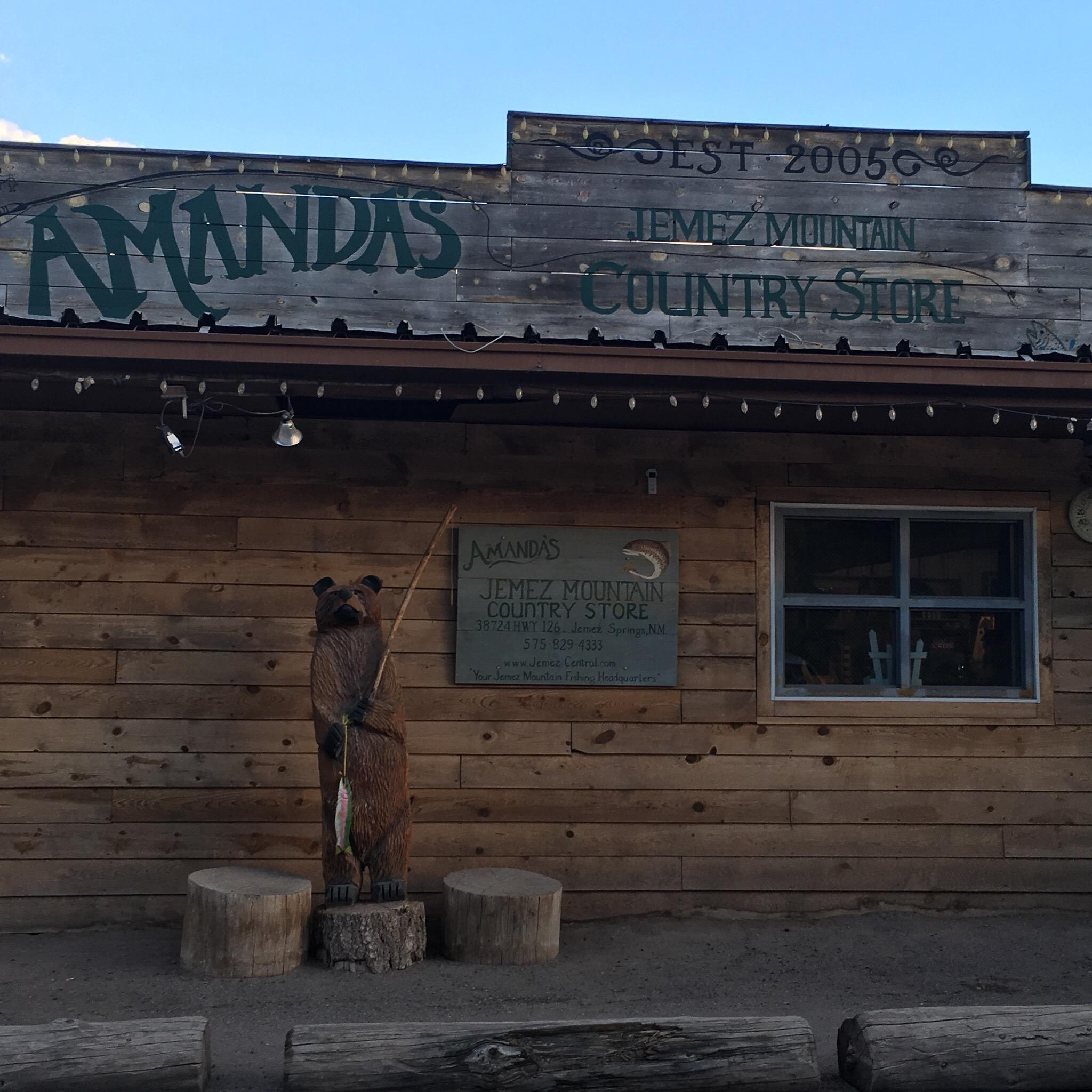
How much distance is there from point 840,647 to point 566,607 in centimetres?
159

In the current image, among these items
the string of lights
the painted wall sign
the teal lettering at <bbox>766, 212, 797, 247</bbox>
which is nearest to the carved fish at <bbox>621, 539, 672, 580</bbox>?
the painted wall sign

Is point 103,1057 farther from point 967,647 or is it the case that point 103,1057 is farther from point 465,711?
point 967,647

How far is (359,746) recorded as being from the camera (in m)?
5.11

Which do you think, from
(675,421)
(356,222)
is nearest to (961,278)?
(675,421)

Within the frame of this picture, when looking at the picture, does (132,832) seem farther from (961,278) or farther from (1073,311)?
(1073,311)

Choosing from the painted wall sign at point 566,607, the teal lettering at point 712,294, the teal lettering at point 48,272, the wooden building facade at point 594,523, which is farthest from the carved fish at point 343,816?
the teal lettering at point 712,294

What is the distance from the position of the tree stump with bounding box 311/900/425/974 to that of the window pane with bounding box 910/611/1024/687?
312 cm

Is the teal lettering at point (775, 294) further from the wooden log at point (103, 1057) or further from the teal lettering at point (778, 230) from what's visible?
the wooden log at point (103, 1057)

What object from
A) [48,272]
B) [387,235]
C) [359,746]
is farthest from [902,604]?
[48,272]

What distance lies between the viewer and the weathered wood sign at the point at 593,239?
567 centimetres

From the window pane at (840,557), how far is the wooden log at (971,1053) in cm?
271

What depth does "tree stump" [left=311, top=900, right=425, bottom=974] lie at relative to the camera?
4863mm

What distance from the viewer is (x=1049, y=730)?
6.02m

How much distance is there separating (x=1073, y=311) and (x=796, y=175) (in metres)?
1.73
